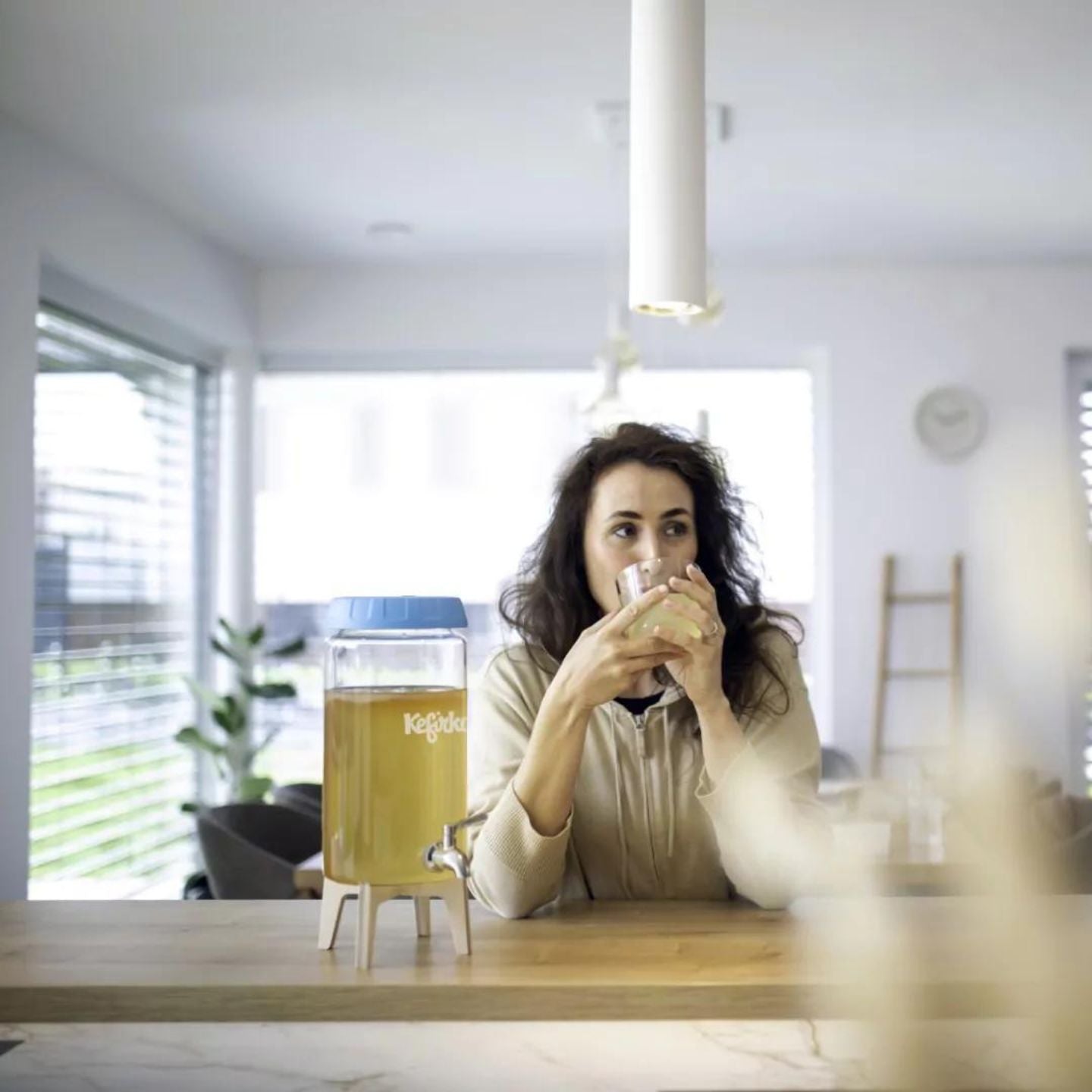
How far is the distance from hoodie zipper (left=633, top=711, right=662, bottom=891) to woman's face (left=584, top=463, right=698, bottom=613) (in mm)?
159

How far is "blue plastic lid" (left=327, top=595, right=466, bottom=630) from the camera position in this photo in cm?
113

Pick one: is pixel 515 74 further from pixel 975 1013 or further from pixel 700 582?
pixel 975 1013

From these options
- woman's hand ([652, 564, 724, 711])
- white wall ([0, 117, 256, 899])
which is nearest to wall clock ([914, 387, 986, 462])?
white wall ([0, 117, 256, 899])

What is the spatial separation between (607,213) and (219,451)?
202 centimetres

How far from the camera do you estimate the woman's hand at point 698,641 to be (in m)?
1.34

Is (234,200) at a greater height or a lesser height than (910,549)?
greater

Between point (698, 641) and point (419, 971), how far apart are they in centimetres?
44

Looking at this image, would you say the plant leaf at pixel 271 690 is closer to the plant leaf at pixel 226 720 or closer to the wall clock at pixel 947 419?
the plant leaf at pixel 226 720

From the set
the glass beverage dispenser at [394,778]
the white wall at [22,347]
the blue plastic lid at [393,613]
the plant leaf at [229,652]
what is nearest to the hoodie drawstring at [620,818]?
the glass beverage dispenser at [394,778]

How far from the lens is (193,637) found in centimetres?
605

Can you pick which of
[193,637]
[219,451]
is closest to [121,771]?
[193,637]

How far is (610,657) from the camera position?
1367 mm

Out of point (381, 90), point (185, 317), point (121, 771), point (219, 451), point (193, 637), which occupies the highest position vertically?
point (381, 90)


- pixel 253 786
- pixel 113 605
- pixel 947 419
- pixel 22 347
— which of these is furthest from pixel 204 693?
pixel 947 419
